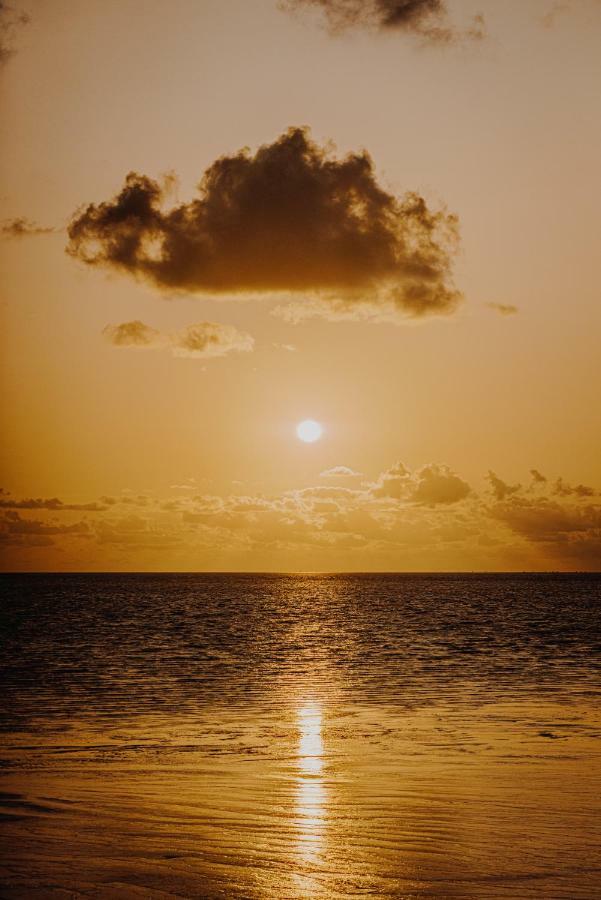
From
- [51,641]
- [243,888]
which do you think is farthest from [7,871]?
[51,641]

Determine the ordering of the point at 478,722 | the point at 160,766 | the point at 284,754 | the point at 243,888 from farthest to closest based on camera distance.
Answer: the point at 478,722 < the point at 284,754 < the point at 160,766 < the point at 243,888

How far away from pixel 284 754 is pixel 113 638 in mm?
43989

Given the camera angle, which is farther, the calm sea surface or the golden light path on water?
the golden light path on water

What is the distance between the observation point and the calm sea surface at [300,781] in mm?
13067

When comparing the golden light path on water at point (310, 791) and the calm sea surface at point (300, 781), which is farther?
the golden light path on water at point (310, 791)

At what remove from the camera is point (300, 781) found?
757 inches

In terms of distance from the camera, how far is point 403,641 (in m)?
62.8

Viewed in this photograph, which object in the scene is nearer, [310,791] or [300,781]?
[310,791]

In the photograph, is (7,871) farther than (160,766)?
No

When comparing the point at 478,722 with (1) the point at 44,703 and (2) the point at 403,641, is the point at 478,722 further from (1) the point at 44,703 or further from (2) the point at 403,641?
(2) the point at 403,641

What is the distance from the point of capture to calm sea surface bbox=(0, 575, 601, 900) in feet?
42.9

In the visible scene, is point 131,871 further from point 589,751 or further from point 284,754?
point 589,751

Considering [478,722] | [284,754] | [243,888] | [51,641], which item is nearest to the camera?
[243,888]

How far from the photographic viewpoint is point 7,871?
13094mm
